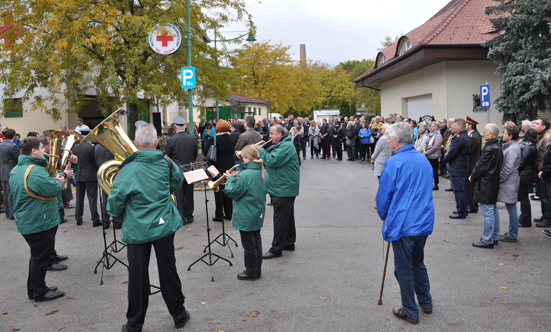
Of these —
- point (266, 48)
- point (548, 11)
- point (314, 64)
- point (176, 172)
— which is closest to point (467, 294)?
point (176, 172)

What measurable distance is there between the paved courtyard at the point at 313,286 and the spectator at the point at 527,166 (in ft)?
1.27

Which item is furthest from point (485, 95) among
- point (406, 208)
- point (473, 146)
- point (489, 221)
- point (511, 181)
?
point (406, 208)

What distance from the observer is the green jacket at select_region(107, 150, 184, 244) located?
13.1ft

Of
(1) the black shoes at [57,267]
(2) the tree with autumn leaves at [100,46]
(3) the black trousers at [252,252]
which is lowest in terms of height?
(1) the black shoes at [57,267]

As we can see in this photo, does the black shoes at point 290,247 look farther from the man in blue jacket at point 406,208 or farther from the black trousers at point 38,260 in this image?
the black trousers at point 38,260

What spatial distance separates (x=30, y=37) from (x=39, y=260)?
1207 centimetres

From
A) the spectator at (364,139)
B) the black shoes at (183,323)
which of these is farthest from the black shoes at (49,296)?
the spectator at (364,139)

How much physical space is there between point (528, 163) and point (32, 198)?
7682 mm

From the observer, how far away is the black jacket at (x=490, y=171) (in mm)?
6617

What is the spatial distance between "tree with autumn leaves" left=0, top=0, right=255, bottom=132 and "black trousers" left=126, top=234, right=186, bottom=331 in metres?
11.0

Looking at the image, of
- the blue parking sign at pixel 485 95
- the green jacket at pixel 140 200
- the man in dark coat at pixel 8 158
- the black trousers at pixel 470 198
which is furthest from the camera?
the blue parking sign at pixel 485 95

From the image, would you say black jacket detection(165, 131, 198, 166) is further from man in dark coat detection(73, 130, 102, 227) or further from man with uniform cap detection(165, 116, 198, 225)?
man in dark coat detection(73, 130, 102, 227)

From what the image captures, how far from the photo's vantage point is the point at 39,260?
509 cm

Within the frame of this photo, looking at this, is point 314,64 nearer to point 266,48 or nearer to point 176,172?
point 266,48
